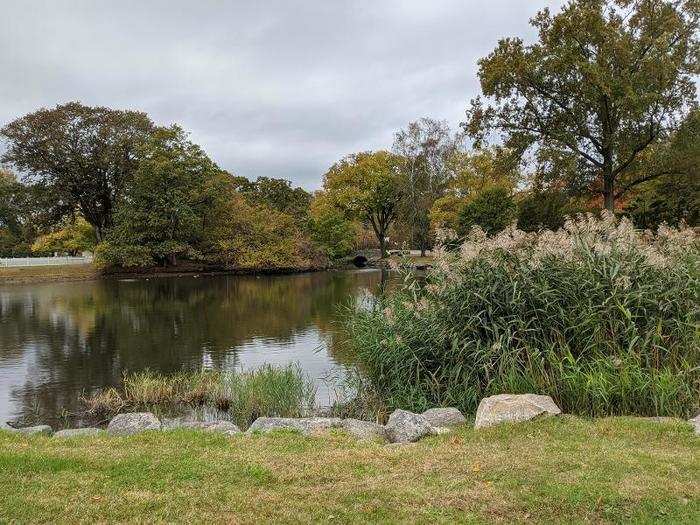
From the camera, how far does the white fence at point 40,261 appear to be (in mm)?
45094

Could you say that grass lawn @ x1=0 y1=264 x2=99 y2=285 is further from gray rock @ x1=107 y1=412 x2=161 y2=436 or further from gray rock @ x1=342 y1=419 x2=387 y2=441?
gray rock @ x1=342 y1=419 x2=387 y2=441

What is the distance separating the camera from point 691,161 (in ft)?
84.3

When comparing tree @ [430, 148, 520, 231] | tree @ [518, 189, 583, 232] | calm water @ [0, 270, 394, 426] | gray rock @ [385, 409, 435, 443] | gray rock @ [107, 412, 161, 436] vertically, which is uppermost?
tree @ [430, 148, 520, 231]

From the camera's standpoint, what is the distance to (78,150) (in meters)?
46.2

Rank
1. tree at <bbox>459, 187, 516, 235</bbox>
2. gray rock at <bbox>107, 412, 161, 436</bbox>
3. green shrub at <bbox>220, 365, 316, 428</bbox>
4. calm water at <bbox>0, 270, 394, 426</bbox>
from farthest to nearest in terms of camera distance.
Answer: tree at <bbox>459, 187, 516, 235</bbox> → calm water at <bbox>0, 270, 394, 426</bbox> → green shrub at <bbox>220, 365, 316, 428</bbox> → gray rock at <bbox>107, 412, 161, 436</bbox>

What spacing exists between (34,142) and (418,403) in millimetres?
46913

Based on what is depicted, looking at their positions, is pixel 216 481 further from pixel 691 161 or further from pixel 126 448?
pixel 691 161

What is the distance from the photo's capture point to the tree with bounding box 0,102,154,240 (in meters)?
45.1

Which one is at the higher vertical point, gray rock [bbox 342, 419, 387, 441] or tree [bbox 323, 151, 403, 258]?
tree [bbox 323, 151, 403, 258]

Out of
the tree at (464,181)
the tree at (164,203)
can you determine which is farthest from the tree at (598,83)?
the tree at (164,203)

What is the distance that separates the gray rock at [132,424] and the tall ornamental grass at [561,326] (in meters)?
3.38

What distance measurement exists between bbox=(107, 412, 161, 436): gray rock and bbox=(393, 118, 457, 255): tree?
1827 inches

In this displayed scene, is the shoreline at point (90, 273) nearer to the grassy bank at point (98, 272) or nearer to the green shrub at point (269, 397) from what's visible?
the grassy bank at point (98, 272)

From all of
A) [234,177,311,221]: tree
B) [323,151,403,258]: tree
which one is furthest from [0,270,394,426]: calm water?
[234,177,311,221]: tree
